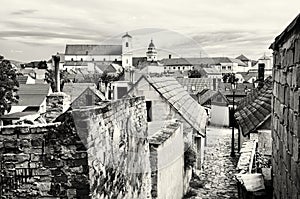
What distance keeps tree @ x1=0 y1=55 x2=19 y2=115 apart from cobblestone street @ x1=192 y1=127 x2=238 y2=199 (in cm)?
1707

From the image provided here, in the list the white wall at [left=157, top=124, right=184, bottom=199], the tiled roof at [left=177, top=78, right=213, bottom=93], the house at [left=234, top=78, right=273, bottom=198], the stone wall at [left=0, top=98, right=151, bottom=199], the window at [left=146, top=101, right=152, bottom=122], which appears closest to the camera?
the stone wall at [left=0, top=98, right=151, bottom=199]

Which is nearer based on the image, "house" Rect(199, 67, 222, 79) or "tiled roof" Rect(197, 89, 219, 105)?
"house" Rect(199, 67, 222, 79)

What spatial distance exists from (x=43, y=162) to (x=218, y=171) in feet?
33.4

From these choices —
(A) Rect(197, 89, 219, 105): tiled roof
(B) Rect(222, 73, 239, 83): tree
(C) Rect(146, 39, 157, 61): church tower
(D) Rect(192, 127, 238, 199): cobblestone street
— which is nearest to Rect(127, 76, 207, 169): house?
(D) Rect(192, 127, 238, 199): cobblestone street

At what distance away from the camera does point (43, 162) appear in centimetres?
435

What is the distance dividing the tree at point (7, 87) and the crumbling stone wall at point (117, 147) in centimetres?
2385

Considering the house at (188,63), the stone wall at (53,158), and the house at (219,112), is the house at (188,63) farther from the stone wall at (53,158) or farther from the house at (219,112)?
the stone wall at (53,158)

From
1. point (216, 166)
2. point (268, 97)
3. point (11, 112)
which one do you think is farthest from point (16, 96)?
point (268, 97)

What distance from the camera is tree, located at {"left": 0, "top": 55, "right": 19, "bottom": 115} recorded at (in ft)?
98.6

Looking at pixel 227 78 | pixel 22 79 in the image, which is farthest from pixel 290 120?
pixel 22 79

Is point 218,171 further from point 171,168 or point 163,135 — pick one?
point 163,135

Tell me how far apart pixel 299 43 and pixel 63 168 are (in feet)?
8.92

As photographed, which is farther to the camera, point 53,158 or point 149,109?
point 149,109

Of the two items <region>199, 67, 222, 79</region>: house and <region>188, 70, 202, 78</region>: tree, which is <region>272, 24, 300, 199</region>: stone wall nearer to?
<region>199, 67, 222, 79</region>: house
